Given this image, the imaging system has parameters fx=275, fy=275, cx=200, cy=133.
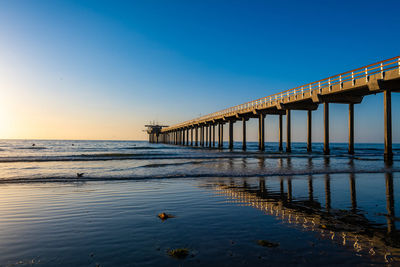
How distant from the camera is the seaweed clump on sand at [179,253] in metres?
3.55

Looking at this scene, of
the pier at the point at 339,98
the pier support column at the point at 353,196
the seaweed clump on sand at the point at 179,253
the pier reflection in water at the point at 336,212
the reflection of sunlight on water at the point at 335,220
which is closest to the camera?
the seaweed clump on sand at the point at 179,253

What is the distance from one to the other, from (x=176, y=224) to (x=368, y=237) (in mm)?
3144

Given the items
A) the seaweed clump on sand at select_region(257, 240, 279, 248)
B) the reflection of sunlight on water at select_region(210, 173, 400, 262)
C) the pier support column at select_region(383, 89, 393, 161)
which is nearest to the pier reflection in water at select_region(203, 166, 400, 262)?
the reflection of sunlight on water at select_region(210, 173, 400, 262)

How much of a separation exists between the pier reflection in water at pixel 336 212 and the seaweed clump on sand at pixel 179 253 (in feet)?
7.35

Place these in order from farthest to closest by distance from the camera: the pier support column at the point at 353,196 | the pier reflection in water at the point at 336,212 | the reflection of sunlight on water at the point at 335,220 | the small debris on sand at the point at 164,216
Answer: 1. the pier support column at the point at 353,196
2. the small debris on sand at the point at 164,216
3. the pier reflection in water at the point at 336,212
4. the reflection of sunlight on water at the point at 335,220

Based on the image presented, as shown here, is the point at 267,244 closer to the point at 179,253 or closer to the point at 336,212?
the point at 179,253

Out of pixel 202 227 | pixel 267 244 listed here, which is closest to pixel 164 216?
pixel 202 227

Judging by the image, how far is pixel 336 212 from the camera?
19.6 feet

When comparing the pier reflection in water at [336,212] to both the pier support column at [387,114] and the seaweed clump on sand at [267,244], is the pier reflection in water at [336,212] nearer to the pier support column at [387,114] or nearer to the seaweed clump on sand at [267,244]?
the seaweed clump on sand at [267,244]

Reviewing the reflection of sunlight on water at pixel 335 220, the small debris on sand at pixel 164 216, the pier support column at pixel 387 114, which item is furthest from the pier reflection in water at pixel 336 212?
the pier support column at pixel 387 114

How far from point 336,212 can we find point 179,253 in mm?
3995

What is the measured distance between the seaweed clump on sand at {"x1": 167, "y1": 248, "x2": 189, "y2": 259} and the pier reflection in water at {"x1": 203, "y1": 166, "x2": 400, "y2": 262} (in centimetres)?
224

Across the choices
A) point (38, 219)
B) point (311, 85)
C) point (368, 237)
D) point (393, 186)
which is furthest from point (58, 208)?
point (311, 85)

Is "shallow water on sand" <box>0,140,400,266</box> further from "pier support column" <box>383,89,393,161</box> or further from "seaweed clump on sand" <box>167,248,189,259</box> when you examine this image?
"pier support column" <box>383,89,393,161</box>
